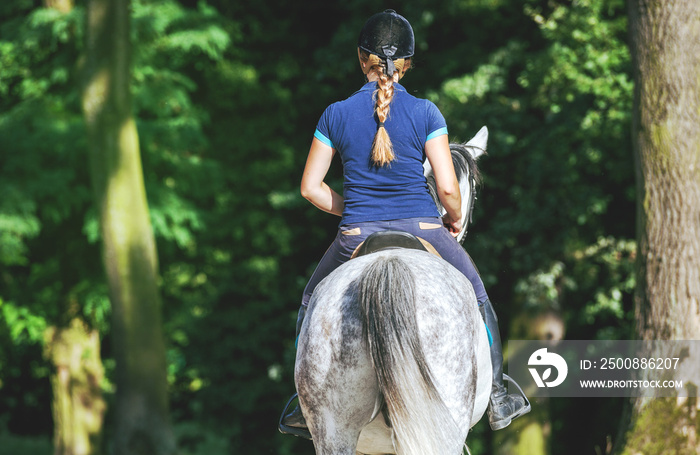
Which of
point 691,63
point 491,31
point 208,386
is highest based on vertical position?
point 491,31

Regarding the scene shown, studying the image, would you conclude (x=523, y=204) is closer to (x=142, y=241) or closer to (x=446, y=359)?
(x=142, y=241)

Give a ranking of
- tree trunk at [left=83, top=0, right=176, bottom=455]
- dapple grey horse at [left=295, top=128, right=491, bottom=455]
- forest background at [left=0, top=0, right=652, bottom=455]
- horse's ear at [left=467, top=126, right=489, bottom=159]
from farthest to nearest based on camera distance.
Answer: forest background at [left=0, top=0, right=652, bottom=455] → tree trunk at [left=83, top=0, right=176, bottom=455] → horse's ear at [left=467, top=126, right=489, bottom=159] → dapple grey horse at [left=295, top=128, right=491, bottom=455]

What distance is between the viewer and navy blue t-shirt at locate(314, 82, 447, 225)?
11.7 feet

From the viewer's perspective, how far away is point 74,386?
15.0 metres

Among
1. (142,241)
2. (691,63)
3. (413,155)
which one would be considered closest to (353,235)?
(413,155)

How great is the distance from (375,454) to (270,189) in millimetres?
11866

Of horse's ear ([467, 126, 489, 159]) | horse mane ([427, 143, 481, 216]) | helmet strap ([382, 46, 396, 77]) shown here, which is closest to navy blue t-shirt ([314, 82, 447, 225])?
helmet strap ([382, 46, 396, 77])

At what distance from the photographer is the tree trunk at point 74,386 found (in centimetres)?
1489

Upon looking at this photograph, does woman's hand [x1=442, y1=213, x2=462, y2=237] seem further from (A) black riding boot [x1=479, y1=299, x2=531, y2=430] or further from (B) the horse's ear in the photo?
(B) the horse's ear

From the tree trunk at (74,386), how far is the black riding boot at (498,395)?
39.8ft

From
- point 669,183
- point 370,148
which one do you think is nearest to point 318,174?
point 370,148

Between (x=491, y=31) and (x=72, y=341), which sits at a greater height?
(x=491, y=31)

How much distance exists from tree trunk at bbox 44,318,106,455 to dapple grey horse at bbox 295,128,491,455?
1270 cm

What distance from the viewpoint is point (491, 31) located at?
12.5 meters
